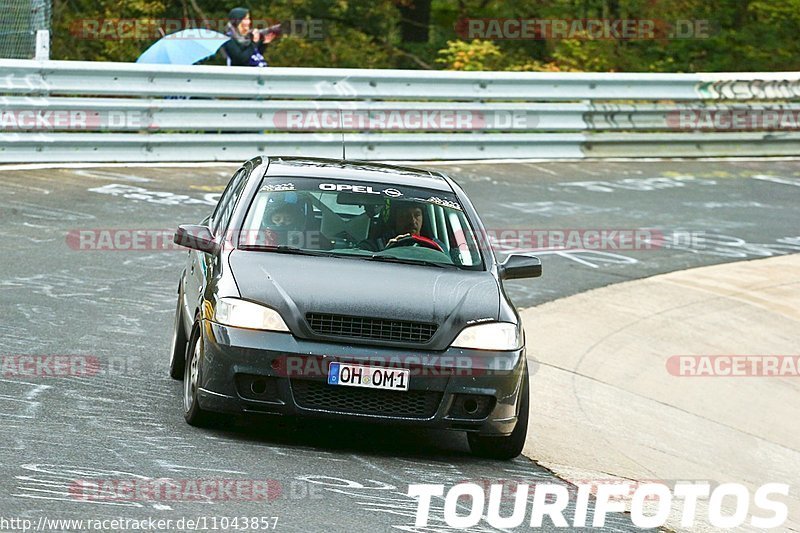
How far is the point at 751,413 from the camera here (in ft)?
39.3

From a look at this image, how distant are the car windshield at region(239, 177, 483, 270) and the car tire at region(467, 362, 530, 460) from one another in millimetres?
860

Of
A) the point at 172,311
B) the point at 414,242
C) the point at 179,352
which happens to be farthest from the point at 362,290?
the point at 172,311

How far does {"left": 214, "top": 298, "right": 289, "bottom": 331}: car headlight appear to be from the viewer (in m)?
7.57

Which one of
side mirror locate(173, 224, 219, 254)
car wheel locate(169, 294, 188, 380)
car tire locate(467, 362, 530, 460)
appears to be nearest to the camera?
car tire locate(467, 362, 530, 460)

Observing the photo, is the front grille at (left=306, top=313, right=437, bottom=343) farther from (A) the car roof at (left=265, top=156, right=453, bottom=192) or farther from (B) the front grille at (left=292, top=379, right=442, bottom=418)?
(A) the car roof at (left=265, top=156, right=453, bottom=192)

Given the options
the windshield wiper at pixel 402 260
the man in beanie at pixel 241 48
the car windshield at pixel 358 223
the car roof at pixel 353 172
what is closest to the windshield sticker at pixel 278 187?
the car windshield at pixel 358 223

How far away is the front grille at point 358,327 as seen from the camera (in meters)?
7.58

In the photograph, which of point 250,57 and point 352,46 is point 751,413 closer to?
point 250,57

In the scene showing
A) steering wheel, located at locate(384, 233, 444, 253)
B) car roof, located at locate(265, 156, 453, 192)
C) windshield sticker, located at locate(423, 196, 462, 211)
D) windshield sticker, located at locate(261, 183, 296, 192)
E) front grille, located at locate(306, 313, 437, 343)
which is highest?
car roof, located at locate(265, 156, 453, 192)

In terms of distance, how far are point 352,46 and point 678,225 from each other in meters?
16.1

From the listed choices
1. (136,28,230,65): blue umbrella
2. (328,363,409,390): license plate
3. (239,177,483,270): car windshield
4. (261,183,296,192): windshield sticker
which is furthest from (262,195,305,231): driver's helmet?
(136,28,230,65): blue umbrella

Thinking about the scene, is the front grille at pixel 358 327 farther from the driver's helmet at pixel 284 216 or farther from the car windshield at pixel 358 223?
the driver's helmet at pixel 284 216

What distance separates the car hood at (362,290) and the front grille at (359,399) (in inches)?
11.3

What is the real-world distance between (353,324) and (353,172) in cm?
171
